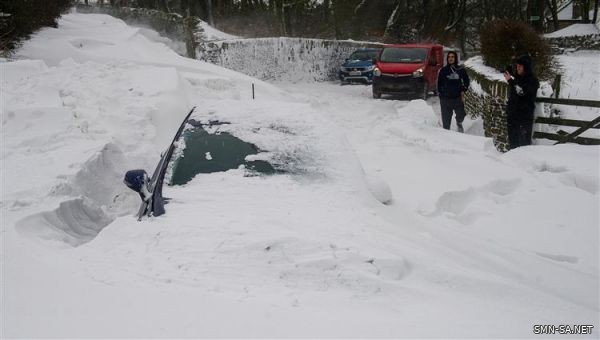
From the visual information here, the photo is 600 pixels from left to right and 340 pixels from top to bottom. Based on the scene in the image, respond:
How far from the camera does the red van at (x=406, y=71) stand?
580 inches

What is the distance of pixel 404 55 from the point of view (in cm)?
1577

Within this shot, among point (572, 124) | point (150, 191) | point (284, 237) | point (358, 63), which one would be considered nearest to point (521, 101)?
point (572, 124)

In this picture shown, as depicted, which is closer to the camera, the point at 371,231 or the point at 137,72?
the point at 371,231

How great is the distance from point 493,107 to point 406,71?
5.74 meters

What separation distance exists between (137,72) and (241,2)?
26.6 metres

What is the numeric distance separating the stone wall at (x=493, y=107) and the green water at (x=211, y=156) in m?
6.04

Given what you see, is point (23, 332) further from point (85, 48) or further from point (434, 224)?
point (85, 48)

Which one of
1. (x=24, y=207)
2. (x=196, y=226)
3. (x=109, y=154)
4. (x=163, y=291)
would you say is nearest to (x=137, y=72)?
(x=109, y=154)

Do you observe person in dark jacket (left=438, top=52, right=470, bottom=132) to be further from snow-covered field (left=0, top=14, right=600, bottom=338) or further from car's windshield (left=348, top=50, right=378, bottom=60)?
car's windshield (left=348, top=50, right=378, bottom=60)

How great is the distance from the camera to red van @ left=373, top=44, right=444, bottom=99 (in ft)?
48.3

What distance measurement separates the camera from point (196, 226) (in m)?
3.39

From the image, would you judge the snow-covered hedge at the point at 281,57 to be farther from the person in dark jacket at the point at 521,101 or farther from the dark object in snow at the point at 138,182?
the dark object in snow at the point at 138,182

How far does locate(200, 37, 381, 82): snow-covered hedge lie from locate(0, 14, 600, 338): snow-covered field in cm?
1019

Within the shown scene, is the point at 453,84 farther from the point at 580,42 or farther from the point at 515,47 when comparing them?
the point at 580,42
